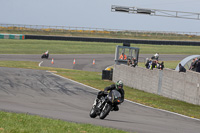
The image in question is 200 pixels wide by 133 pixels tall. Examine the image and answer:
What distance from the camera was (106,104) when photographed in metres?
12.2

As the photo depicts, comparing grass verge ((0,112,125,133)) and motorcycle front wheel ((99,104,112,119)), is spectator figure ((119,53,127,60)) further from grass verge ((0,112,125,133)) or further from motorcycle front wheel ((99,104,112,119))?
grass verge ((0,112,125,133))

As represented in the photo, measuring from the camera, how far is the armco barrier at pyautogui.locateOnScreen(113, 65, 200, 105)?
20.0 metres

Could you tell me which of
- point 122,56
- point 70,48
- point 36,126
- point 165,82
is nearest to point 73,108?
point 36,126

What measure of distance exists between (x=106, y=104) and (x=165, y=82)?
11624 millimetres

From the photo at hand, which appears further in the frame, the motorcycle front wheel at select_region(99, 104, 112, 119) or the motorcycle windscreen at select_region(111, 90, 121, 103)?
the motorcycle front wheel at select_region(99, 104, 112, 119)

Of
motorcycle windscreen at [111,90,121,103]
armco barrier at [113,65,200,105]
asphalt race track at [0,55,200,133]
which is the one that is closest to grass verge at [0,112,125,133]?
asphalt race track at [0,55,200,133]

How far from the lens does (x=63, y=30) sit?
79.8 m

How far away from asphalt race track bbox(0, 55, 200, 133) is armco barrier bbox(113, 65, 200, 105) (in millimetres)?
3659

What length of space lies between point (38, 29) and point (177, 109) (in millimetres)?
61770

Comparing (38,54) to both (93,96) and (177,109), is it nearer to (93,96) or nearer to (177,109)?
(93,96)

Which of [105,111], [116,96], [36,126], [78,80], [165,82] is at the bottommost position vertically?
[78,80]

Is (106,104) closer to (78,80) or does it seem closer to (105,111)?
(105,111)

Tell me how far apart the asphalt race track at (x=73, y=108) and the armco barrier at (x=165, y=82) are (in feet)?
12.0

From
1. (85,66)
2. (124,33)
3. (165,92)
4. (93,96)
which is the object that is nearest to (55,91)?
(93,96)
